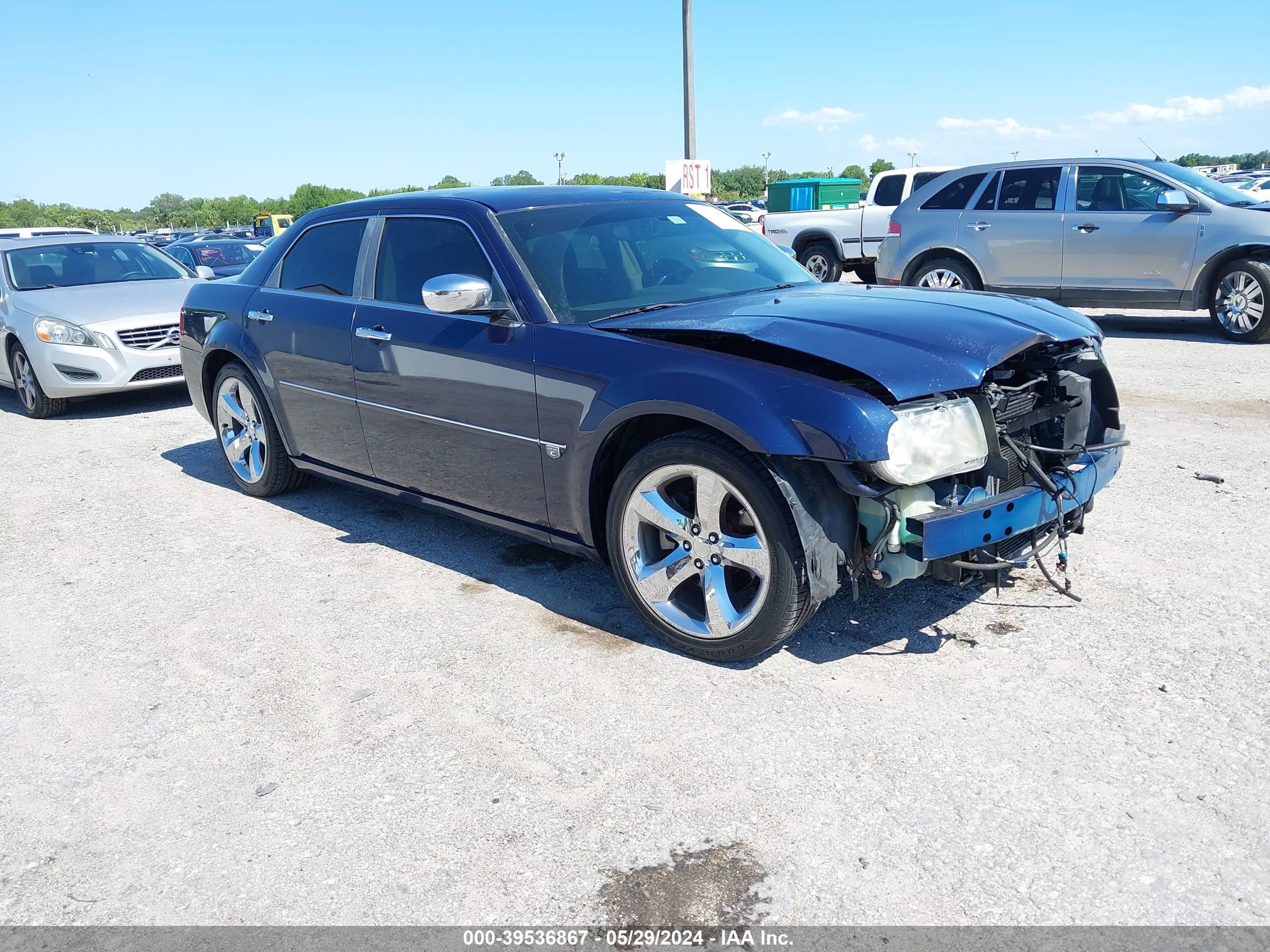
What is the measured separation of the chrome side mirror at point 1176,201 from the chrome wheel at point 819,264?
6.84m

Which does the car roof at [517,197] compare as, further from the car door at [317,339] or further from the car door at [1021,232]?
the car door at [1021,232]

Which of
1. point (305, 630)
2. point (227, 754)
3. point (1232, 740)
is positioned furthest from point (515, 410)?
point (1232, 740)

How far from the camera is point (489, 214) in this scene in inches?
176

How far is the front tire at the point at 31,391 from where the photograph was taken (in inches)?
363

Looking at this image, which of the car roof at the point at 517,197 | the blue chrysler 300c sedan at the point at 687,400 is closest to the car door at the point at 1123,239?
the blue chrysler 300c sedan at the point at 687,400

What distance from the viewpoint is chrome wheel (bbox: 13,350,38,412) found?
30.4 ft

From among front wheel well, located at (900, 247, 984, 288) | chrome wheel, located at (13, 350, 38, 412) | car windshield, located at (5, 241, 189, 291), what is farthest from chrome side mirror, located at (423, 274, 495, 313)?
front wheel well, located at (900, 247, 984, 288)

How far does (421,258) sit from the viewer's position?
475cm

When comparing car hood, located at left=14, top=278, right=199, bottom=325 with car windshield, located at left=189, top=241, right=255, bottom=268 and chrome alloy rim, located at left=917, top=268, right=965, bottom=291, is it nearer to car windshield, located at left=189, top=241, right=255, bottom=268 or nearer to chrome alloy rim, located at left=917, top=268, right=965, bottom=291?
chrome alloy rim, located at left=917, top=268, right=965, bottom=291

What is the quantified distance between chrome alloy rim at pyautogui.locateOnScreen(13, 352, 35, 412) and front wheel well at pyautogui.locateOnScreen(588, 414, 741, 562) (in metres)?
7.34

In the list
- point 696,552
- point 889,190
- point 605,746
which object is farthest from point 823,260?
point 605,746

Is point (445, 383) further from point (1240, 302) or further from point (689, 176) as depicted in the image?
point (689, 176)

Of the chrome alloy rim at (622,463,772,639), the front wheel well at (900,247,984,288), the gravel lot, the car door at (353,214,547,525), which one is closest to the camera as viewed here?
the gravel lot

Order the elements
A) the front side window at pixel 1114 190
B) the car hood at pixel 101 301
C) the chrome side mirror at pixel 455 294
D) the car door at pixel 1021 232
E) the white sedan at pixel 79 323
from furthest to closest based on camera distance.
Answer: the car door at pixel 1021 232 → the front side window at pixel 1114 190 → the car hood at pixel 101 301 → the white sedan at pixel 79 323 → the chrome side mirror at pixel 455 294
